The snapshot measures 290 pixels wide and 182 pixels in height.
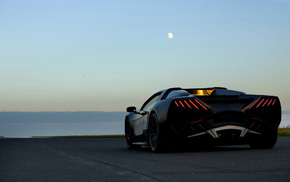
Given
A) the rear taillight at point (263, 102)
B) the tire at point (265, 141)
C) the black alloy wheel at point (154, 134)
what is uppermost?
the rear taillight at point (263, 102)

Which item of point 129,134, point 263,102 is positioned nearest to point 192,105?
point 263,102

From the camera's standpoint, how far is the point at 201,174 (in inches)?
213

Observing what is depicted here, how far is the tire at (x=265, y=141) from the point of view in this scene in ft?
31.2

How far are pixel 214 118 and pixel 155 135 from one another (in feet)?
4.25

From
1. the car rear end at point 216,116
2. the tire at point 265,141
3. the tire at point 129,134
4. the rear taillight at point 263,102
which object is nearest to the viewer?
the car rear end at point 216,116

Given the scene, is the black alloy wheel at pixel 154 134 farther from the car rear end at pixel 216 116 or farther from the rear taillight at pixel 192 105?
the rear taillight at pixel 192 105

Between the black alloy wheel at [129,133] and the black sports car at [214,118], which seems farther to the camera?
the black alloy wheel at [129,133]

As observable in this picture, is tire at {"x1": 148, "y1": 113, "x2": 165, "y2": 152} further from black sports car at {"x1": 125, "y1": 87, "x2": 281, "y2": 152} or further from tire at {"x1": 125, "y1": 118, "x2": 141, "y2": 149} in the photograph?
tire at {"x1": 125, "y1": 118, "x2": 141, "y2": 149}

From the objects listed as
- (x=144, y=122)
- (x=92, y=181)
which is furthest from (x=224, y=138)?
(x=92, y=181)

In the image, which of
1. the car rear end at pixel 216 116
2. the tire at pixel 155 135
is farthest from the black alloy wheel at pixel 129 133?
the car rear end at pixel 216 116

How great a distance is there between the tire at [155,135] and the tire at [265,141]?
1811mm

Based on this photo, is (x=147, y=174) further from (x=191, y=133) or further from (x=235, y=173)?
(x=191, y=133)

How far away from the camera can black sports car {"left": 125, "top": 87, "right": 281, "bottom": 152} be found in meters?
8.88

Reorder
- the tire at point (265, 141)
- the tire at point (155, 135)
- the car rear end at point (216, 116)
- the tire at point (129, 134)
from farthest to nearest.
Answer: the tire at point (129, 134)
the tire at point (265, 141)
the tire at point (155, 135)
the car rear end at point (216, 116)
